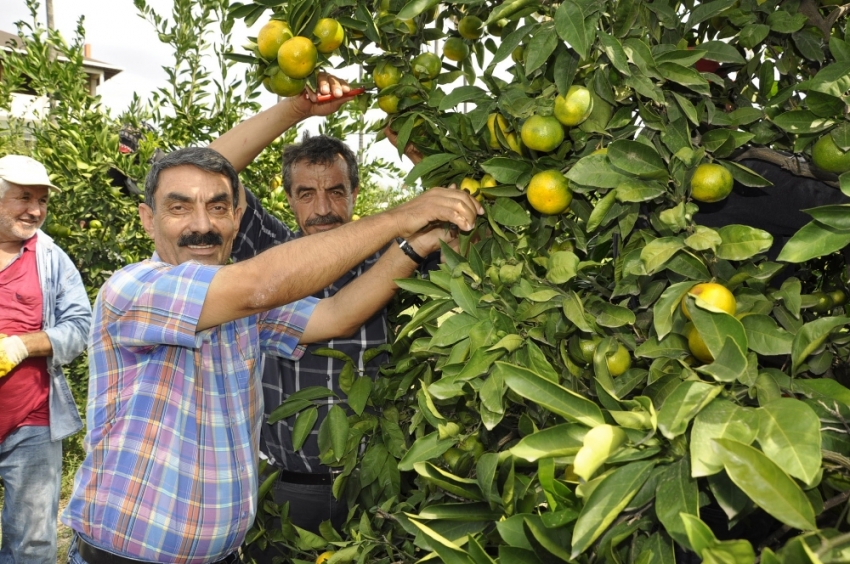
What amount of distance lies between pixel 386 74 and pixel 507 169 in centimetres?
34

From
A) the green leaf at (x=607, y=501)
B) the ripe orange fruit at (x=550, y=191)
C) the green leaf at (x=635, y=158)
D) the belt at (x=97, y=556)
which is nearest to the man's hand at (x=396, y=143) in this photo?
the ripe orange fruit at (x=550, y=191)

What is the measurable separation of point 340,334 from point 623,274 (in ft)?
4.24

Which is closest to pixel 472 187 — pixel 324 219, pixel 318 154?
pixel 324 219

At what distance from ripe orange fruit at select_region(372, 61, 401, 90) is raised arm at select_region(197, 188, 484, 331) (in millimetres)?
331

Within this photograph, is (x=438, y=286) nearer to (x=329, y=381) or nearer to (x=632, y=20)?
(x=632, y=20)

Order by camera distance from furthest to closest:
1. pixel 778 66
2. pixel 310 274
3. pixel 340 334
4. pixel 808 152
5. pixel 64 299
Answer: pixel 64 299 < pixel 340 334 < pixel 310 274 < pixel 778 66 < pixel 808 152

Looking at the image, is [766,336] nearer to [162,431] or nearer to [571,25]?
[571,25]

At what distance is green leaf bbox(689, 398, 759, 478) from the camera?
29.4 inches

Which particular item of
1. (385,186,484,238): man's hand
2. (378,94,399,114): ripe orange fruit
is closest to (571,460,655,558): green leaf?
(385,186,484,238): man's hand

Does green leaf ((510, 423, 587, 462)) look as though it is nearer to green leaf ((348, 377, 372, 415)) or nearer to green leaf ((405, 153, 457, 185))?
green leaf ((405, 153, 457, 185))

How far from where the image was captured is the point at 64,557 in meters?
4.36

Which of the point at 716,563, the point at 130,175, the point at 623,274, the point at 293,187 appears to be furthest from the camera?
the point at 130,175

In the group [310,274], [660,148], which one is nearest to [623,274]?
[660,148]

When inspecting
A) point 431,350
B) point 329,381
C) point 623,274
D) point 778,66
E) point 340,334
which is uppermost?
point 778,66
